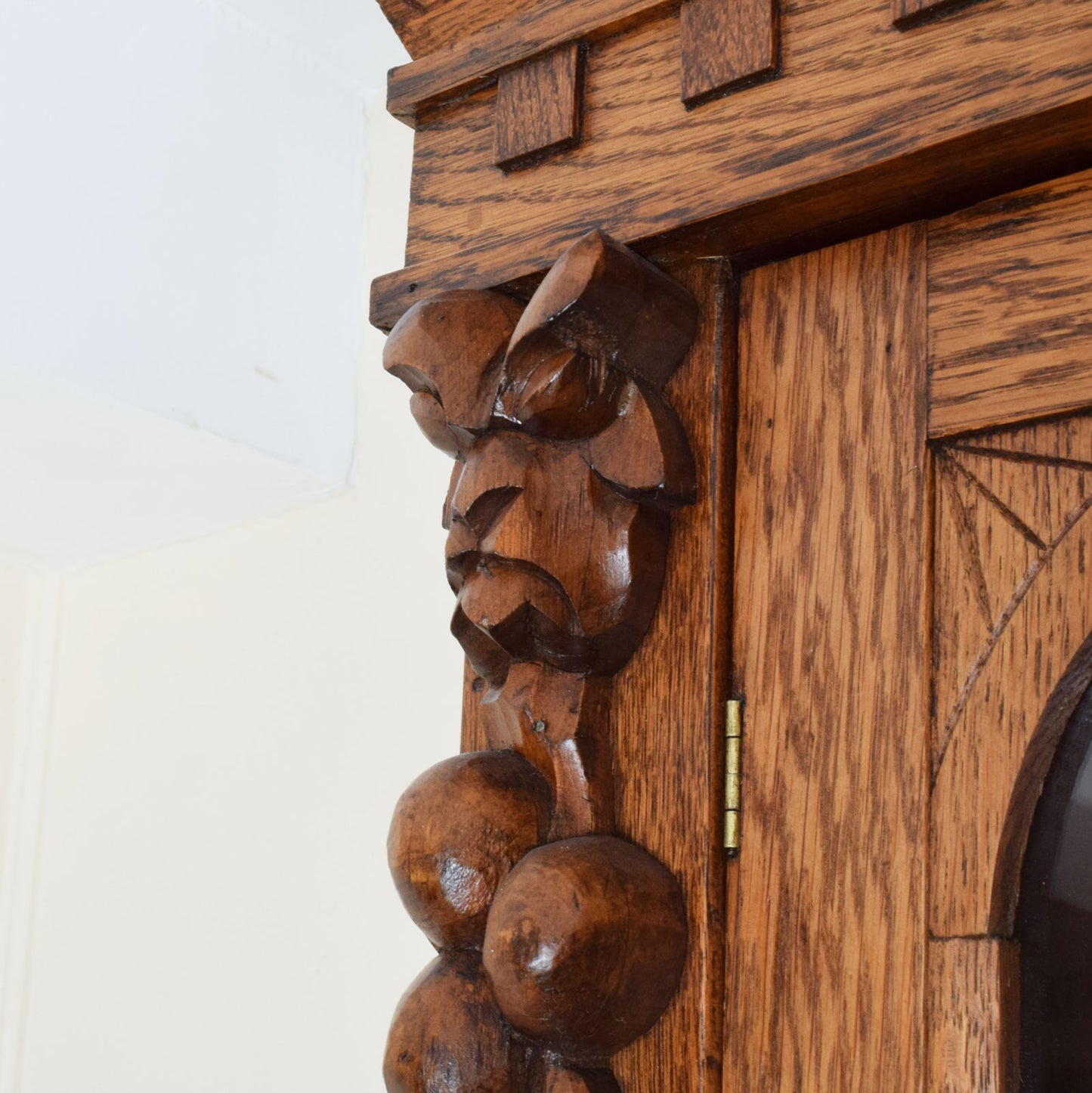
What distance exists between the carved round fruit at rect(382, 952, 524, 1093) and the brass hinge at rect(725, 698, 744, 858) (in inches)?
4.7

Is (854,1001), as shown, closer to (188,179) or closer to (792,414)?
(792,414)

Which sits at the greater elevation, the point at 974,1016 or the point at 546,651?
the point at 546,651

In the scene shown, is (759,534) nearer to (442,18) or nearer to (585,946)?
(585,946)

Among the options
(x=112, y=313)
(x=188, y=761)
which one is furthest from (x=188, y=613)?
(x=112, y=313)

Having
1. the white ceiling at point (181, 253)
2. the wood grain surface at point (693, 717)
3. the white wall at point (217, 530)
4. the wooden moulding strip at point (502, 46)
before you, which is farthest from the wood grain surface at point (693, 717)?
the white ceiling at point (181, 253)

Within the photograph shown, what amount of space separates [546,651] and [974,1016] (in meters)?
0.22

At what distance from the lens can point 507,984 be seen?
0.54 m

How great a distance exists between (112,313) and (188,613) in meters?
0.28

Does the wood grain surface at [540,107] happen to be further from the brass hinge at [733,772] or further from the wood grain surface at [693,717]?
the brass hinge at [733,772]

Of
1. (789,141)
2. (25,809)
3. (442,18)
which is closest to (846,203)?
(789,141)

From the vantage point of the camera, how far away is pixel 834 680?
0.54 m

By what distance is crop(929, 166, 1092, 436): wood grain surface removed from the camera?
0.51 m

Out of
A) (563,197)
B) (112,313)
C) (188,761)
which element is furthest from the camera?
(188,761)

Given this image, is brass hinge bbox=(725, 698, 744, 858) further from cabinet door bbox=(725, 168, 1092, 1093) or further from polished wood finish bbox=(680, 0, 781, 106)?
polished wood finish bbox=(680, 0, 781, 106)
